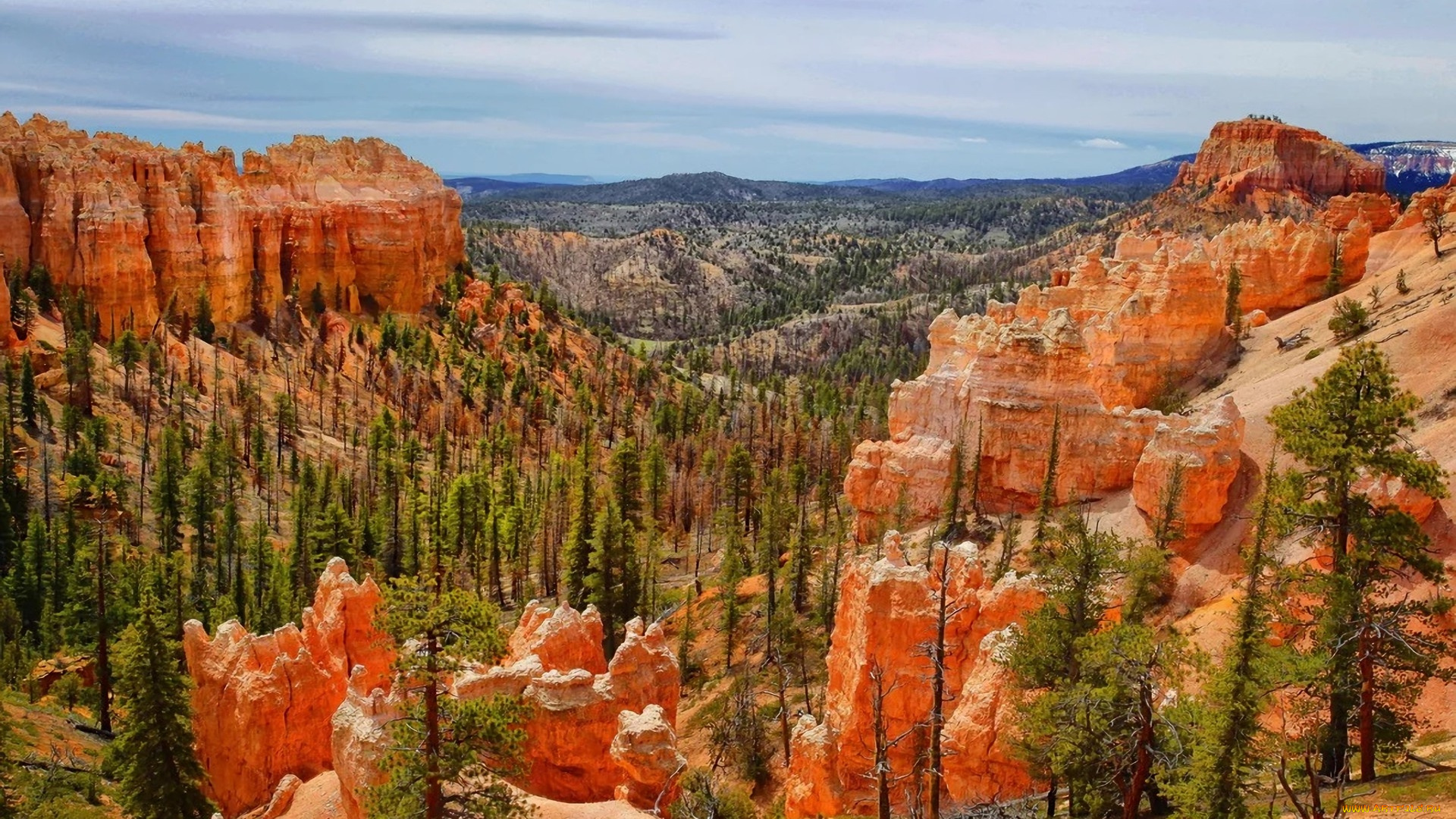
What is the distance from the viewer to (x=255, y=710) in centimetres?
2884

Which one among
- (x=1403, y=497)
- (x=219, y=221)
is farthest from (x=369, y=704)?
(x=219, y=221)

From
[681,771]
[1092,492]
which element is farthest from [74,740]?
[1092,492]

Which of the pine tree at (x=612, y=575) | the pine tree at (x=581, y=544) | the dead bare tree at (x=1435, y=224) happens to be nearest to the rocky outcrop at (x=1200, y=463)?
the pine tree at (x=612, y=575)

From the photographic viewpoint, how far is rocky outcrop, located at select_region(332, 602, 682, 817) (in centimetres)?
2403

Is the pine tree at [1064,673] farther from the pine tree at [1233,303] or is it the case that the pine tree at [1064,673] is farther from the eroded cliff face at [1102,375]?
the pine tree at [1233,303]

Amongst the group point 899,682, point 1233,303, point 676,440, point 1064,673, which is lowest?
point 676,440

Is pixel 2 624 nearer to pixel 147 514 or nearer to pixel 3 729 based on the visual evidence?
pixel 147 514

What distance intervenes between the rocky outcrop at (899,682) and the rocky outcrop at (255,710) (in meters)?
12.2

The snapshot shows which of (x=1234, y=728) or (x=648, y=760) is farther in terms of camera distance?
(x=648, y=760)

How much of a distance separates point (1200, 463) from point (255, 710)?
30.5m

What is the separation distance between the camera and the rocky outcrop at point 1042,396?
43938 millimetres

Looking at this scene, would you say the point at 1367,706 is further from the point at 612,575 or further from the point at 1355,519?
the point at 612,575

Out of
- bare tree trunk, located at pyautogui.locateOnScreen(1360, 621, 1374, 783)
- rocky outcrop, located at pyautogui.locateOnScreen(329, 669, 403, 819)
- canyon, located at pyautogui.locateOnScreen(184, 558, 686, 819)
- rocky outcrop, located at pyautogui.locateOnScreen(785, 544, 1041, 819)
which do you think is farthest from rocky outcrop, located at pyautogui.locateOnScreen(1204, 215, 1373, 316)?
rocky outcrop, located at pyautogui.locateOnScreen(329, 669, 403, 819)

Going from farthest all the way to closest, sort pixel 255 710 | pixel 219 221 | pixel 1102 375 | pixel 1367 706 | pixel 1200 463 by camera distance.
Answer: pixel 219 221
pixel 1102 375
pixel 1200 463
pixel 255 710
pixel 1367 706
